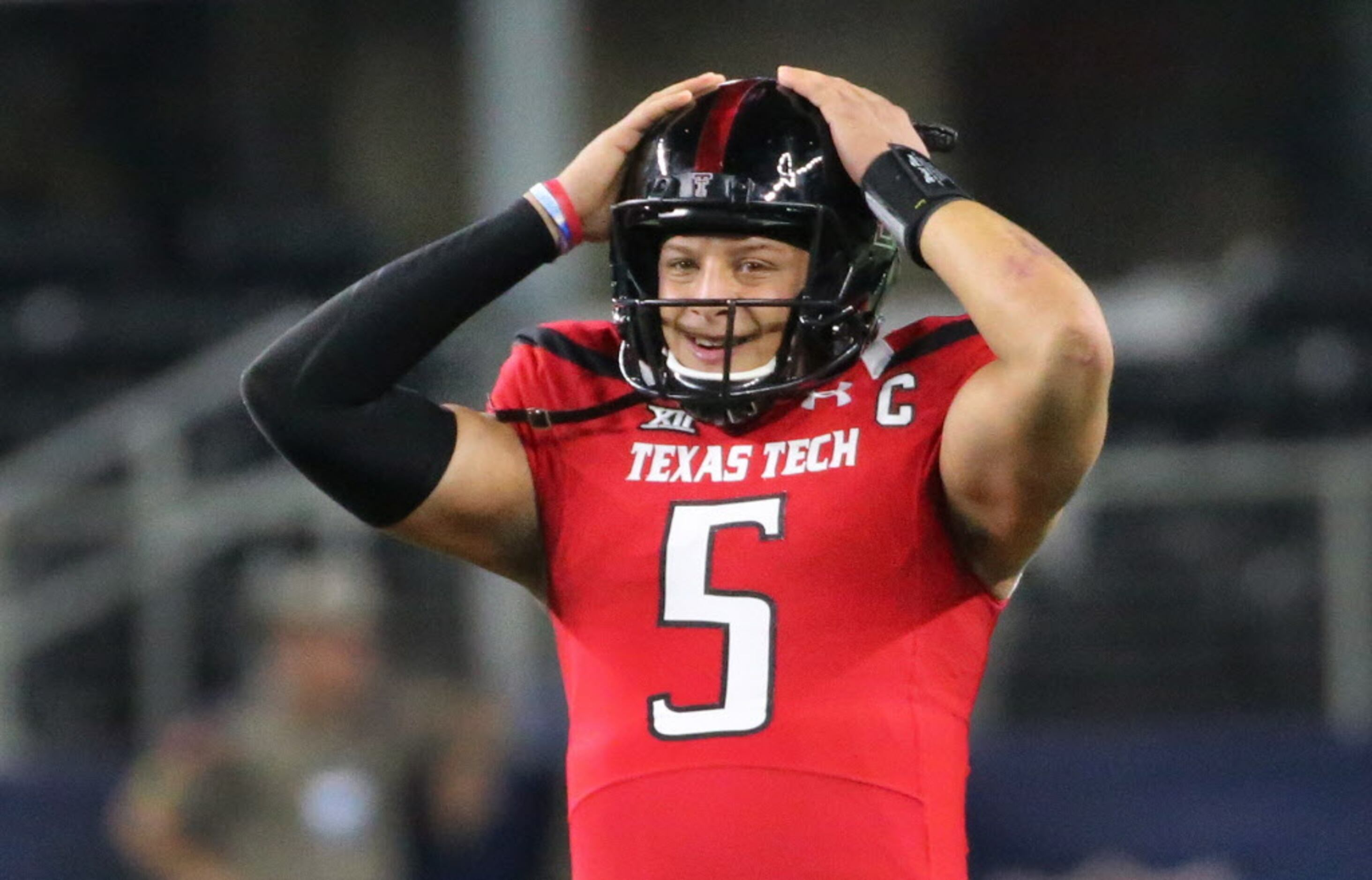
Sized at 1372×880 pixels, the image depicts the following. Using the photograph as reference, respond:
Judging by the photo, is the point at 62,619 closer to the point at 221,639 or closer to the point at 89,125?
the point at 221,639

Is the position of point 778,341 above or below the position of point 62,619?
above

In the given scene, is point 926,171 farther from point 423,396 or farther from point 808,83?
point 423,396

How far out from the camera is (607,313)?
8008 mm

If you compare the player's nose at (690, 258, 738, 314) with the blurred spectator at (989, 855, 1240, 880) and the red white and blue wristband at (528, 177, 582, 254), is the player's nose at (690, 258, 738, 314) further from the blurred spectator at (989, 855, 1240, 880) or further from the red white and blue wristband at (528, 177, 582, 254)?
the blurred spectator at (989, 855, 1240, 880)

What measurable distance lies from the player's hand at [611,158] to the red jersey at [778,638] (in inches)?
11.9

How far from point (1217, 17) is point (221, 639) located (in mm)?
6634

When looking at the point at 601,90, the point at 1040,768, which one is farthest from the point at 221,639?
the point at 601,90

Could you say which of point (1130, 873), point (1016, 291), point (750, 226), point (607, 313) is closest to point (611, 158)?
point (750, 226)

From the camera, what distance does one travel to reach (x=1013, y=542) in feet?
7.97

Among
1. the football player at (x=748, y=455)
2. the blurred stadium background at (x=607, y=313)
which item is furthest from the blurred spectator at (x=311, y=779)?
the football player at (x=748, y=455)

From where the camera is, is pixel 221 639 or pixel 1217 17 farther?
pixel 1217 17

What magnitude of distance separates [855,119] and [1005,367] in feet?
1.31

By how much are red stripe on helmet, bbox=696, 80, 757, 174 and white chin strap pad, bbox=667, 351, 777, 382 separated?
0.23 m

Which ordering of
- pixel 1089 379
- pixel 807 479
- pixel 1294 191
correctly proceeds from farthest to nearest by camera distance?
pixel 1294 191 < pixel 807 479 < pixel 1089 379
